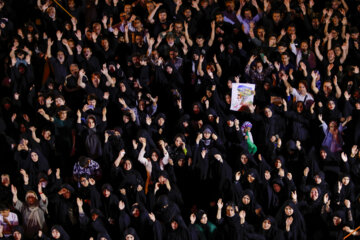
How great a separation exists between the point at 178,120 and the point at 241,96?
0.91 metres

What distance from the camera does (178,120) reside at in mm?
9844

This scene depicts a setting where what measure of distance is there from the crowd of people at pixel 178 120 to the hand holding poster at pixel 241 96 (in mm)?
72

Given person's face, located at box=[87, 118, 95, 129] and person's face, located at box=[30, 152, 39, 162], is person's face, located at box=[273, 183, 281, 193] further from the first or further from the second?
person's face, located at box=[30, 152, 39, 162]

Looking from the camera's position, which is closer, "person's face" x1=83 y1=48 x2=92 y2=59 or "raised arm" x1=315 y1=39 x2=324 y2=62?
"person's face" x1=83 y1=48 x2=92 y2=59

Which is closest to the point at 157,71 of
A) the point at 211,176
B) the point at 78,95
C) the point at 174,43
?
the point at 174,43

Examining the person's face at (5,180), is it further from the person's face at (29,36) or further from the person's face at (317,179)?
the person's face at (317,179)

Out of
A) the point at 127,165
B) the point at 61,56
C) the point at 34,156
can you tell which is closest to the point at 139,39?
the point at 61,56

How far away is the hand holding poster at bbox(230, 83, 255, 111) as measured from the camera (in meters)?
10.0

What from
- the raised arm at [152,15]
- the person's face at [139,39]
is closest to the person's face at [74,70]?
the person's face at [139,39]

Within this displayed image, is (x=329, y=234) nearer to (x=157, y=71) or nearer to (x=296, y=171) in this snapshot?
(x=296, y=171)

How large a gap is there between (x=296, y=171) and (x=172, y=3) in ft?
10.5

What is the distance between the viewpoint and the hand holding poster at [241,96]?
32.8ft

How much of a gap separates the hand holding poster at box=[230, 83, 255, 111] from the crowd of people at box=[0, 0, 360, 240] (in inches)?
2.8

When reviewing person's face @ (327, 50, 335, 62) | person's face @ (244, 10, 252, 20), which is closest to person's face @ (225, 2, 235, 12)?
person's face @ (244, 10, 252, 20)
